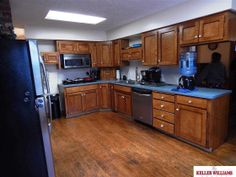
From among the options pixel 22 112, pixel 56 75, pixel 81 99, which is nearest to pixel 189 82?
pixel 22 112

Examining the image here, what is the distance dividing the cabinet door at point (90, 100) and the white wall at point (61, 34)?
5.14ft

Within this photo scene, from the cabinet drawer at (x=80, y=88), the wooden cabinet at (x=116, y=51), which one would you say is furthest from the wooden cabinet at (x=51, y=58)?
the wooden cabinet at (x=116, y=51)

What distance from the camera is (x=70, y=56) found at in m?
4.51

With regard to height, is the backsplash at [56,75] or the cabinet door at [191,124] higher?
the backsplash at [56,75]

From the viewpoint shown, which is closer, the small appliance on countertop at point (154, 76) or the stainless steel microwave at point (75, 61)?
the small appliance on countertop at point (154, 76)

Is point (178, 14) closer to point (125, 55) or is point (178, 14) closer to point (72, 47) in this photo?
point (125, 55)

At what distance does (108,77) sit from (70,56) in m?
1.37

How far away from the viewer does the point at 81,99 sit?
4.47 metres

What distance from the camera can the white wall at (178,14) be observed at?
7.85 feet

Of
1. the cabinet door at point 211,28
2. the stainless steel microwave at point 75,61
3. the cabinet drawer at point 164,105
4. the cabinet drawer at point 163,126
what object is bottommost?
the cabinet drawer at point 163,126

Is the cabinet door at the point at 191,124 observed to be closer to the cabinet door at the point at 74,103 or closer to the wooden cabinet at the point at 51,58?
the cabinet door at the point at 74,103

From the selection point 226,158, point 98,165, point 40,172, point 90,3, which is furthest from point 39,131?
point 226,158

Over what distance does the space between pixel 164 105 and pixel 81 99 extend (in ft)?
7.74

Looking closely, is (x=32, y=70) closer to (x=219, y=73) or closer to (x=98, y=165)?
(x=98, y=165)
